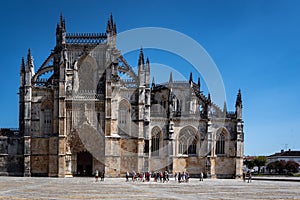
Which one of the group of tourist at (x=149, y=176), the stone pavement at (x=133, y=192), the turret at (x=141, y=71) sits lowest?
the group of tourist at (x=149, y=176)

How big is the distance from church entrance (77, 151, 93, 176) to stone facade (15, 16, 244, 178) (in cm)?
13

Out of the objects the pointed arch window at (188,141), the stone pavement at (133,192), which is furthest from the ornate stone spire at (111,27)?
the stone pavement at (133,192)

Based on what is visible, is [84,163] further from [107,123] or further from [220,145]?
[220,145]

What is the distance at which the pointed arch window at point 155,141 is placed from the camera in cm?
5903

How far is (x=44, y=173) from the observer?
183 ft

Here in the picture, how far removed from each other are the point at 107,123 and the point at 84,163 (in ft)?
23.0

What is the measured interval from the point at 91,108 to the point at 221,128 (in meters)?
17.9

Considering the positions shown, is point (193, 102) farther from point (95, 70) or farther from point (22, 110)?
point (22, 110)

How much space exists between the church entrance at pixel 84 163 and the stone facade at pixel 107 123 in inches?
5.1

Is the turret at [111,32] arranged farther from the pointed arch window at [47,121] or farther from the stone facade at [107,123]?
the pointed arch window at [47,121]

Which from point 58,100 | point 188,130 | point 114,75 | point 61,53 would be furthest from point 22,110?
point 188,130

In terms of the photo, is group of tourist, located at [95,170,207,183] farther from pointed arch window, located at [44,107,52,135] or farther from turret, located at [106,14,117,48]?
turret, located at [106,14,117,48]

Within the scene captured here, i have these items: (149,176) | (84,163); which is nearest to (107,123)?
(84,163)

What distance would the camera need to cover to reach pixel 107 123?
54.9 meters
